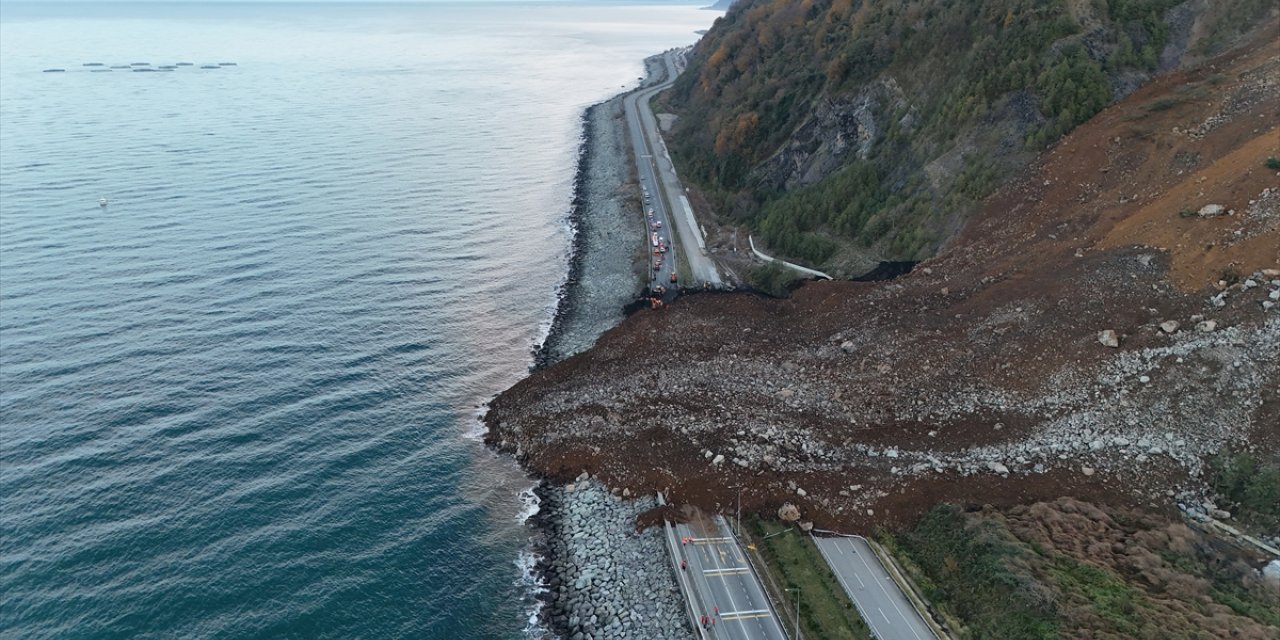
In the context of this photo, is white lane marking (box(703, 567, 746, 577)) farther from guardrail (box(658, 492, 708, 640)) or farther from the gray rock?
the gray rock

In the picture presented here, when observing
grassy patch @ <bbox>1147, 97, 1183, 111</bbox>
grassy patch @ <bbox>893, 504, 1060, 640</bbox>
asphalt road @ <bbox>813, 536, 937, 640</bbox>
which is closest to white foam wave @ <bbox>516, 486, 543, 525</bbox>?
asphalt road @ <bbox>813, 536, 937, 640</bbox>

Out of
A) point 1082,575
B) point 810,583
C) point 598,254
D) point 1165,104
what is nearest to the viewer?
point 1082,575

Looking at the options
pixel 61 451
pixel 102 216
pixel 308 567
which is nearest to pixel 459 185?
pixel 102 216

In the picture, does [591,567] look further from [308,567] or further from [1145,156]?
[1145,156]

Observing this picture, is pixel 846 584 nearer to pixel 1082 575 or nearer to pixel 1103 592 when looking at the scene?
pixel 1082 575

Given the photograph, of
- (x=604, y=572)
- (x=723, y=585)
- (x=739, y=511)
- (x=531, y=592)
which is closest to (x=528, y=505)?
(x=531, y=592)

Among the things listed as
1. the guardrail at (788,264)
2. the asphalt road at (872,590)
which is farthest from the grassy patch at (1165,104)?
the asphalt road at (872,590)
